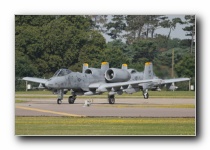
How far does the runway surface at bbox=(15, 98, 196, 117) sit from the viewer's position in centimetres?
3067

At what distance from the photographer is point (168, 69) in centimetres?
3095

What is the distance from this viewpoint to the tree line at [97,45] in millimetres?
30469

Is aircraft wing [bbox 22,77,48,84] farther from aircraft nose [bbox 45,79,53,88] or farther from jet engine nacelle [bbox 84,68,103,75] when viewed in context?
jet engine nacelle [bbox 84,68,103,75]

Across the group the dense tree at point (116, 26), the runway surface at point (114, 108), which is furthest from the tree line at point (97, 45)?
the runway surface at point (114, 108)

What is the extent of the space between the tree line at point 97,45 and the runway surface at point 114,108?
2.28 feet

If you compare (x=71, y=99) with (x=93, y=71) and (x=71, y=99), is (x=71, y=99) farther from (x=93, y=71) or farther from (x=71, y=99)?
(x=93, y=71)

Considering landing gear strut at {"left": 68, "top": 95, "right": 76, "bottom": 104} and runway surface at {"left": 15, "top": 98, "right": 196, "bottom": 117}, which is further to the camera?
landing gear strut at {"left": 68, "top": 95, "right": 76, "bottom": 104}

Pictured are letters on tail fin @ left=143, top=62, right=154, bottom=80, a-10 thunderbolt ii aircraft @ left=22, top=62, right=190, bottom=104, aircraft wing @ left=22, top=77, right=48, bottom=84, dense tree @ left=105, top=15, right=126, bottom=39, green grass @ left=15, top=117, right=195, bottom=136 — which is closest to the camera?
green grass @ left=15, top=117, right=195, bottom=136

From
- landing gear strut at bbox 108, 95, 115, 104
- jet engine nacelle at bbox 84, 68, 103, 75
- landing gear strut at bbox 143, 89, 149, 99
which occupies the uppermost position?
jet engine nacelle at bbox 84, 68, 103, 75

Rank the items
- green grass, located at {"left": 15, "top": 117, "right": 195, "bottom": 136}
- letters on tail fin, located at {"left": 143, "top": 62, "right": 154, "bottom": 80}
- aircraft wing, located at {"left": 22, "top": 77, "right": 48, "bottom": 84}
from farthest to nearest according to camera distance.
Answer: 1. letters on tail fin, located at {"left": 143, "top": 62, "right": 154, "bottom": 80}
2. aircraft wing, located at {"left": 22, "top": 77, "right": 48, "bottom": 84}
3. green grass, located at {"left": 15, "top": 117, "right": 195, "bottom": 136}

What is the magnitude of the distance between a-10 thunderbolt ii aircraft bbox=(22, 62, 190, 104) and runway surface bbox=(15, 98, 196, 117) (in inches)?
7.1

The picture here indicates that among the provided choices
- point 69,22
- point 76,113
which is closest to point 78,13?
point 69,22

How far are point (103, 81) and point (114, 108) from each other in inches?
32.5

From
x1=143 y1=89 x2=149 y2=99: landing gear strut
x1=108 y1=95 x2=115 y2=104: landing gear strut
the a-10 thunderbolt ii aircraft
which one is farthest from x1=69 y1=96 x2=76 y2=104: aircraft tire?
x1=143 y1=89 x2=149 y2=99: landing gear strut
